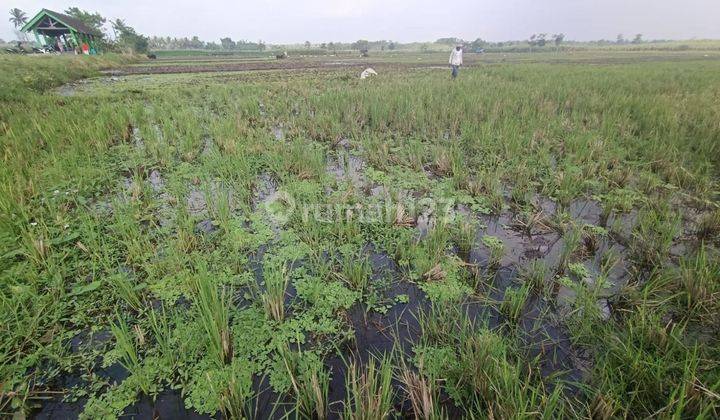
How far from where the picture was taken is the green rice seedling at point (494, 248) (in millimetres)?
2809

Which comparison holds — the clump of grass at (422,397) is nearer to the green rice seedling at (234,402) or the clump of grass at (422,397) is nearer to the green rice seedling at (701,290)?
the green rice seedling at (234,402)

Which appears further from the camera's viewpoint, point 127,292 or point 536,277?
point 536,277

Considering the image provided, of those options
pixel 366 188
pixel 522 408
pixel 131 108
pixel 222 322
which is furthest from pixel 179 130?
pixel 522 408

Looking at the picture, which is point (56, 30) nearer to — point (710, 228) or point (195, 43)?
point (710, 228)

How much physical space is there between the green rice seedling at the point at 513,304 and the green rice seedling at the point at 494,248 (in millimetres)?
518

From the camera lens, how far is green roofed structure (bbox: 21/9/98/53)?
73.5 feet

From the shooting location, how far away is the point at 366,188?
430 centimetres

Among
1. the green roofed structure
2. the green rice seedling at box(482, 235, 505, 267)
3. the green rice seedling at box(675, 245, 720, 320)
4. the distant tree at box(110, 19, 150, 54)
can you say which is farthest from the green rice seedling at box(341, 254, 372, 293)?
the distant tree at box(110, 19, 150, 54)

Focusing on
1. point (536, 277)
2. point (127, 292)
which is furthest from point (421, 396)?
point (127, 292)

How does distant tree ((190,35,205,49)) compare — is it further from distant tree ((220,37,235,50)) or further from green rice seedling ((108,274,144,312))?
green rice seedling ((108,274,144,312))

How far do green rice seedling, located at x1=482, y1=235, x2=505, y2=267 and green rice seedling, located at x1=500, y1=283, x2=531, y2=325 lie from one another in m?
0.52

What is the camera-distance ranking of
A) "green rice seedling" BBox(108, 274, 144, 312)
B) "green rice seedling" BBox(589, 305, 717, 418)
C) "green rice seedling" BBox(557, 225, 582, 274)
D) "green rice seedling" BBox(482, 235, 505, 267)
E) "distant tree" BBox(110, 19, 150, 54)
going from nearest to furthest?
"green rice seedling" BBox(589, 305, 717, 418) → "green rice seedling" BBox(108, 274, 144, 312) → "green rice seedling" BBox(557, 225, 582, 274) → "green rice seedling" BBox(482, 235, 505, 267) → "distant tree" BBox(110, 19, 150, 54)

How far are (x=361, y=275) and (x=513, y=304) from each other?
3.74 ft

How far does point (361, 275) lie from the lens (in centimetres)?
259
